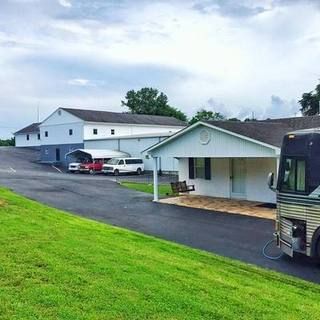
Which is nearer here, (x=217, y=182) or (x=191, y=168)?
(x=217, y=182)

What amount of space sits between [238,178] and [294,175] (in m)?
12.3

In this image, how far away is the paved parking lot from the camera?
11455 mm

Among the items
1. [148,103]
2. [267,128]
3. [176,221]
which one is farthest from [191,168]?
[148,103]

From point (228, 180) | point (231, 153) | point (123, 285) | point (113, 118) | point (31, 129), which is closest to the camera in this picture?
point (123, 285)

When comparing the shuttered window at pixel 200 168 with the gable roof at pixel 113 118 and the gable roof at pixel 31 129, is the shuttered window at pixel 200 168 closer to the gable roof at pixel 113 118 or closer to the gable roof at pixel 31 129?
the gable roof at pixel 113 118

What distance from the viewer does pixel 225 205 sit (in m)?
21.3

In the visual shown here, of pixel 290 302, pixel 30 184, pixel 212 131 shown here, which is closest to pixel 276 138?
pixel 212 131

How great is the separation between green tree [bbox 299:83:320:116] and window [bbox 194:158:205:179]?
31015 mm

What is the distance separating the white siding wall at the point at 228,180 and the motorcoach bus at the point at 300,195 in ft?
32.8

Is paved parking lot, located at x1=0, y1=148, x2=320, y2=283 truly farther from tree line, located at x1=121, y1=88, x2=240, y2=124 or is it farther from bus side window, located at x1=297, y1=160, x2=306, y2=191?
tree line, located at x1=121, y1=88, x2=240, y2=124

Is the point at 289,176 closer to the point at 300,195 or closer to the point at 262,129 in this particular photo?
the point at 300,195

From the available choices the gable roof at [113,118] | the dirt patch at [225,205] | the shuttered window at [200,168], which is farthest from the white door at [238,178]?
the gable roof at [113,118]

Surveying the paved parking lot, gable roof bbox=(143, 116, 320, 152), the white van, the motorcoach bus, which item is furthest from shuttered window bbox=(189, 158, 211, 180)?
the white van

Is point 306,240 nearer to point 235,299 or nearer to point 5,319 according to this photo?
point 235,299
